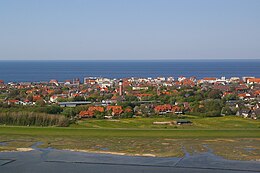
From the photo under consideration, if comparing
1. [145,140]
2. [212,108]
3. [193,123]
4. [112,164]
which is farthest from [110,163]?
[212,108]

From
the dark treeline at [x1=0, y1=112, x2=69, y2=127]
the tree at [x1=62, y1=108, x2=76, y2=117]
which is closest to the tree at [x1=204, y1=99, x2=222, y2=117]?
the tree at [x1=62, y1=108, x2=76, y2=117]

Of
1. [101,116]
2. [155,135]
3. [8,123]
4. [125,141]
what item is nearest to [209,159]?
[125,141]

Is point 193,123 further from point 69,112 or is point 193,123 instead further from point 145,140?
point 69,112

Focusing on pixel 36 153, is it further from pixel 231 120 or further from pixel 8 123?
pixel 231 120

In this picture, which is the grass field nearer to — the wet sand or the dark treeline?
the wet sand

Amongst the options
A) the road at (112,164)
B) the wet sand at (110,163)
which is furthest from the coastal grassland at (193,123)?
the road at (112,164)

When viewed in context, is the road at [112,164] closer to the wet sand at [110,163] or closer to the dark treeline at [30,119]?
the wet sand at [110,163]
